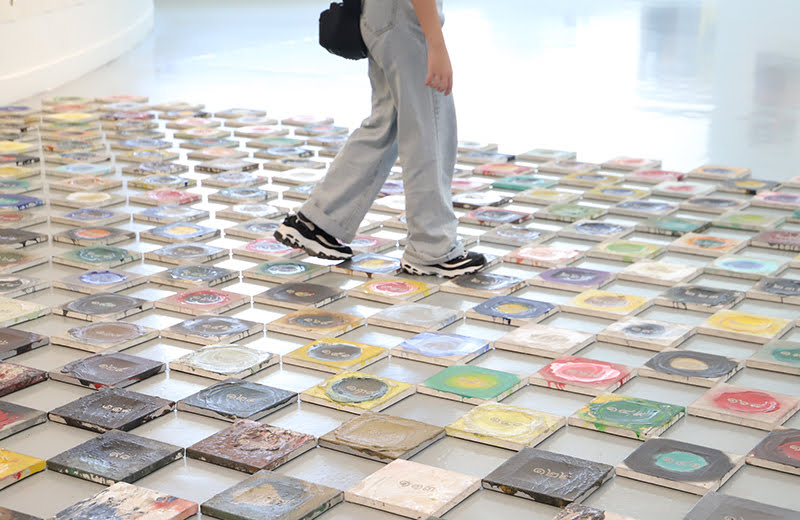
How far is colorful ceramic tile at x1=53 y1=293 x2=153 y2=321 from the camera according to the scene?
2.42m

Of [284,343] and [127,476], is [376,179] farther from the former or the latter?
[127,476]

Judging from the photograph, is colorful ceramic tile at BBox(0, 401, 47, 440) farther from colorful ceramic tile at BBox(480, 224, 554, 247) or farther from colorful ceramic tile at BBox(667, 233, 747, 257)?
colorful ceramic tile at BBox(667, 233, 747, 257)

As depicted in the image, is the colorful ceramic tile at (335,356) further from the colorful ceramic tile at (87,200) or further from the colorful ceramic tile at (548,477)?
the colorful ceramic tile at (87,200)

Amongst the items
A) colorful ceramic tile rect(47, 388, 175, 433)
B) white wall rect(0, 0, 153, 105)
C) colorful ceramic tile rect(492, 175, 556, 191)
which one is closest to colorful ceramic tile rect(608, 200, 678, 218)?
colorful ceramic tile rect(492, 175, 556, 191)

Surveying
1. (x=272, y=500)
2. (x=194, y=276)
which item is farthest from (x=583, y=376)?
(x=194, y=276)

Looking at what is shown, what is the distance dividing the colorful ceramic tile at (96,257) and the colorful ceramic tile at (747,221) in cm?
182

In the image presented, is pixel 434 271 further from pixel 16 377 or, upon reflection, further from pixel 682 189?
pixel 682 189

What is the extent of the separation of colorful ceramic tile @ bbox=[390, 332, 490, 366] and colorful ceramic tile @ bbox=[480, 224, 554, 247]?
84 centimetres

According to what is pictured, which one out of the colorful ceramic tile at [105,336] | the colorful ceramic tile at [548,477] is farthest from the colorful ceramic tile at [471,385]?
the colorful ceramic tile at [105,336]

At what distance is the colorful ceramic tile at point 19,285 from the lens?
2.58 m

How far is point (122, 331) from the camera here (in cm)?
231

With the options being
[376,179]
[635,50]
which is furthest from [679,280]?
[635,50]

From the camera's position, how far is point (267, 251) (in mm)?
2943

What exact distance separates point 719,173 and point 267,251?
6.35 feet
